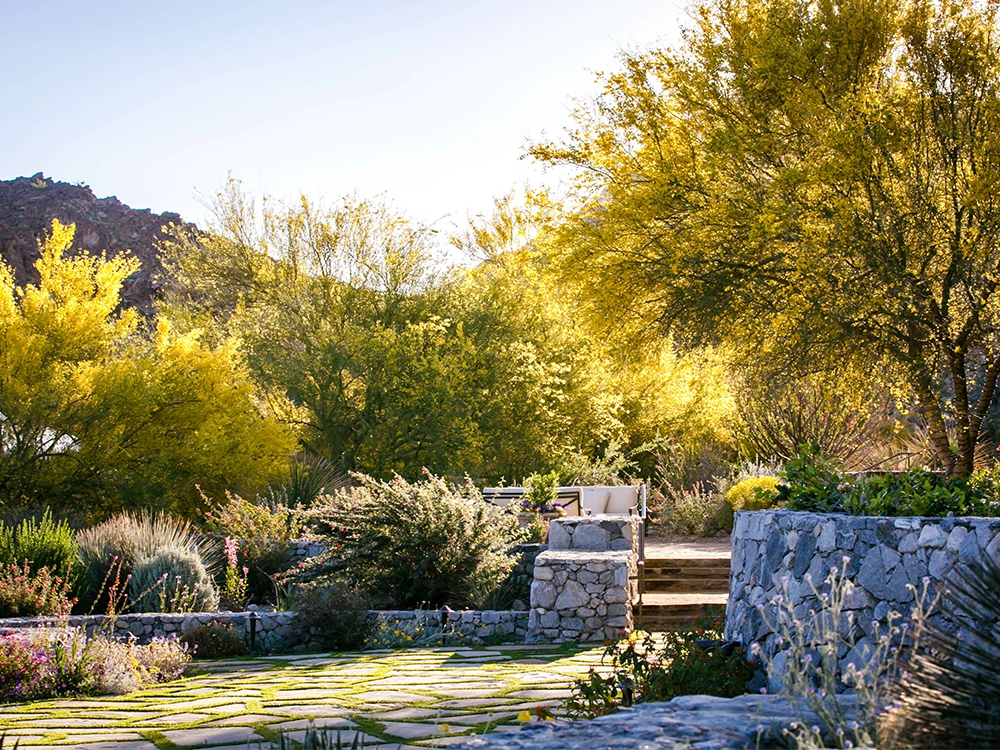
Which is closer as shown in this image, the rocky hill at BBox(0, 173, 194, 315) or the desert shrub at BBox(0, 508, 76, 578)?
the desert shrub at BBox(0, 508, 76, 578)

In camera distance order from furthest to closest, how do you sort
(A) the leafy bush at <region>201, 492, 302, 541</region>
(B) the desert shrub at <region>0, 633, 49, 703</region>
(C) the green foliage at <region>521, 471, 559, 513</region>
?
(C) the green foliage at <region>521, 471, 559, 513</region> → (A) the leafy bush at <region>201, 492, 302, 541</region> → (B) the desert shrub at <region>0, 633, 49, 703</region>

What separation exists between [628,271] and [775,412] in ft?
24.1

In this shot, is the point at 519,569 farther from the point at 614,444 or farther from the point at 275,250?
the point at 275,250

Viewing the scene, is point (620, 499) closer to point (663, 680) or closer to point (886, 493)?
point (886, 493)

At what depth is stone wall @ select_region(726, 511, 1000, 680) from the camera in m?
5.20

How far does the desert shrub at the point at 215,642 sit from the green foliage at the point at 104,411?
208 inches

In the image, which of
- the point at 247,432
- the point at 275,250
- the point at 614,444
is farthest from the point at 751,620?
the point at 275,250

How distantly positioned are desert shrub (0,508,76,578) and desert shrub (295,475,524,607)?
2413 millimetres

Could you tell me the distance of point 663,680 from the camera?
18.7ft

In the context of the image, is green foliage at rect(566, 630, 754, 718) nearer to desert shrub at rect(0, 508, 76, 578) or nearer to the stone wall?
the stone wall

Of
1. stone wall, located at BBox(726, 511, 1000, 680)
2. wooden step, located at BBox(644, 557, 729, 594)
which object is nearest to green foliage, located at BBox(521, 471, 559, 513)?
wooden step, located at BBox(644, 557, 729, 594)

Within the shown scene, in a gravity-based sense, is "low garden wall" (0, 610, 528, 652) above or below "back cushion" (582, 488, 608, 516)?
below

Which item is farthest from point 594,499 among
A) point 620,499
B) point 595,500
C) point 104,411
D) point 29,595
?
point 29,595

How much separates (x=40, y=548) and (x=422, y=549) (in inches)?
158
